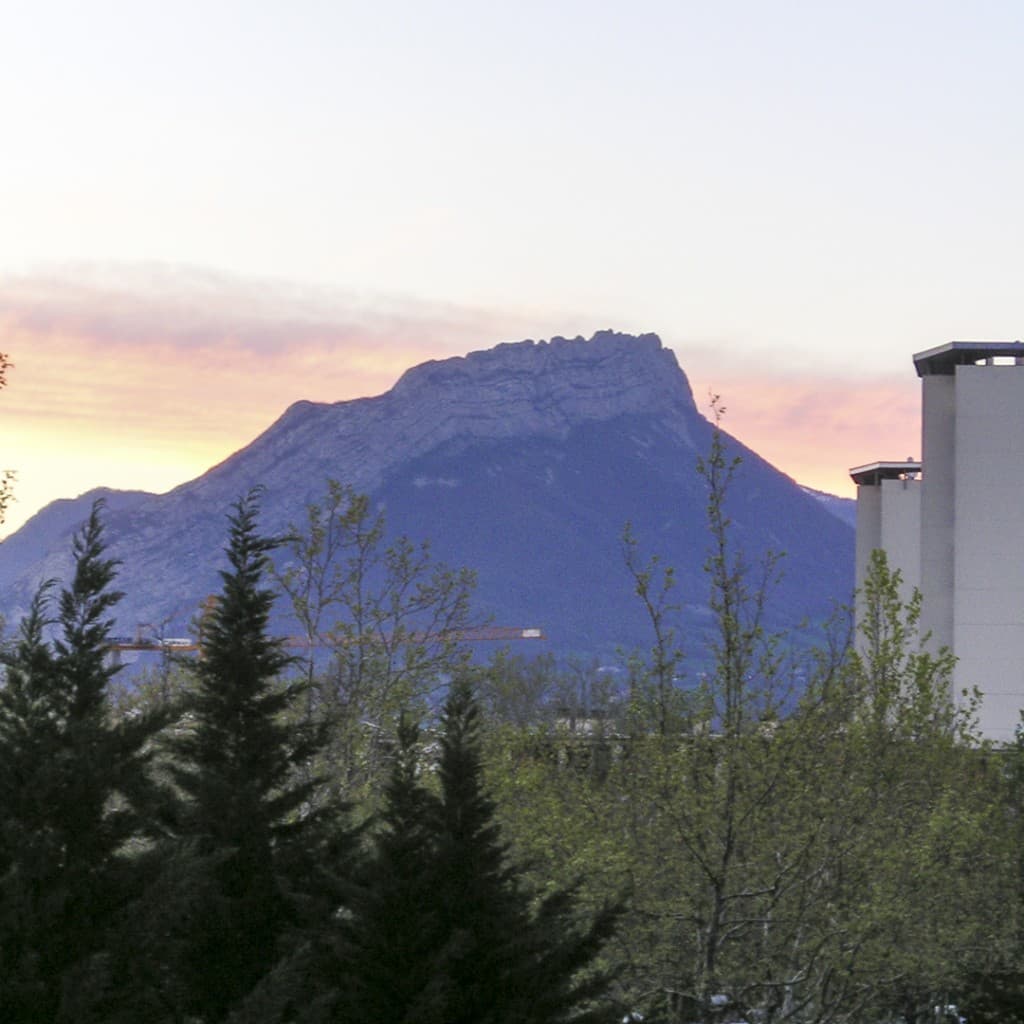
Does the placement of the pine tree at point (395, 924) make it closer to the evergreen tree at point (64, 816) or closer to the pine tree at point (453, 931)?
the pine tree at point (453, 931)

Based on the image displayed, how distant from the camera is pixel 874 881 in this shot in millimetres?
24672

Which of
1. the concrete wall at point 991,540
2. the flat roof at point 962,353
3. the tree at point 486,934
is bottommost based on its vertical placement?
the tree at point 486,934

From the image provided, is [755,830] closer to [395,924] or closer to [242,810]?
[242,810]

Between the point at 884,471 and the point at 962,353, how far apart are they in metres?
16.1

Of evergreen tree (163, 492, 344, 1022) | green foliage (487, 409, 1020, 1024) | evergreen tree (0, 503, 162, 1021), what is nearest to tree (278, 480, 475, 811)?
green foliage (487, 409, 1020, 1024)

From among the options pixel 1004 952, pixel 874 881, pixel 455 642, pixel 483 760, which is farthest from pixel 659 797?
pixel 455 642

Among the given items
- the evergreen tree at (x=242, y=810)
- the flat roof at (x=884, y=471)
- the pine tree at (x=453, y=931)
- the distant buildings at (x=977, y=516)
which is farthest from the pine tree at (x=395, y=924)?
the flat roof at (x=884, y=471)

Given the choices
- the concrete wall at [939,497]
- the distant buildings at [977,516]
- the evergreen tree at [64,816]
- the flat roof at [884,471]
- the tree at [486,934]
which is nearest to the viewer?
the evergreen tree at [64,816]

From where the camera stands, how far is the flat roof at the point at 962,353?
80.1 metres

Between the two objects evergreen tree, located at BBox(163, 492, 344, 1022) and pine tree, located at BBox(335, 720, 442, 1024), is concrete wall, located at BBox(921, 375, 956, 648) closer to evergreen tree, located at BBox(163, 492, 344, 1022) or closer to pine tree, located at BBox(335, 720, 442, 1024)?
evergreen tree, located at BBox(163, 492, 344, 1022)

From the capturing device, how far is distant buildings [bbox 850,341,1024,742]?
79.7 m

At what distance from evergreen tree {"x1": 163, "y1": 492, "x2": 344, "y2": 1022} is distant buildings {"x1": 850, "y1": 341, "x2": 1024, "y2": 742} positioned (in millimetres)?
62863

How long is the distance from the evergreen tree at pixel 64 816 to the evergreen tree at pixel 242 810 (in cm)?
92

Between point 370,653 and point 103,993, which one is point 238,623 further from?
Answer: point 370,653
